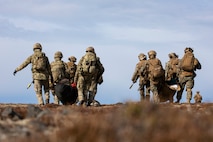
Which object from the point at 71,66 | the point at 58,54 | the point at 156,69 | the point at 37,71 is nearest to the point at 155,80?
the point at 156,69

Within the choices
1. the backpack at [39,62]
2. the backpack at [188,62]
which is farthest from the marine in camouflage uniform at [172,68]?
the backpack at [39,62]

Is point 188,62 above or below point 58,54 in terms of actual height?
below

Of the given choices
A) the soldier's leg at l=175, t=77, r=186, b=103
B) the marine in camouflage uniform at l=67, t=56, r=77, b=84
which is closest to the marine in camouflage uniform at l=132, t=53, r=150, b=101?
the soldier's leg at l=175, t=77, r=186, b=103

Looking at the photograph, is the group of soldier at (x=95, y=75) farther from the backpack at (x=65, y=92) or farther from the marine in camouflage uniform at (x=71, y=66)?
the marine in camouflage uniform at (x=71, y=66)

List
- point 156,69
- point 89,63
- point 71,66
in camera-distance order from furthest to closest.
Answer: point 71,66
point 156,69
point 89,63

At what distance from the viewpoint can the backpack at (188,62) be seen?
1070 inches

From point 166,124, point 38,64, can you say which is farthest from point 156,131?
point 38,64

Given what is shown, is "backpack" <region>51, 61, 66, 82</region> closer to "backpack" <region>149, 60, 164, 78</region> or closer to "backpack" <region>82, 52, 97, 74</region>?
"backpack" <region>82, 52, 97, 74</region>

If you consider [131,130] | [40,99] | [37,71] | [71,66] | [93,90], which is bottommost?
[131,130]

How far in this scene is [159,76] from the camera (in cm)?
2569

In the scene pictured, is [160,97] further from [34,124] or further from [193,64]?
[34,124]

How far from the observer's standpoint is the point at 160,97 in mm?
26641

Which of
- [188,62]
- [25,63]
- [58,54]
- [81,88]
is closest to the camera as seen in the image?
[81,88]

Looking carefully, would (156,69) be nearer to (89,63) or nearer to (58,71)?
(89,63)
